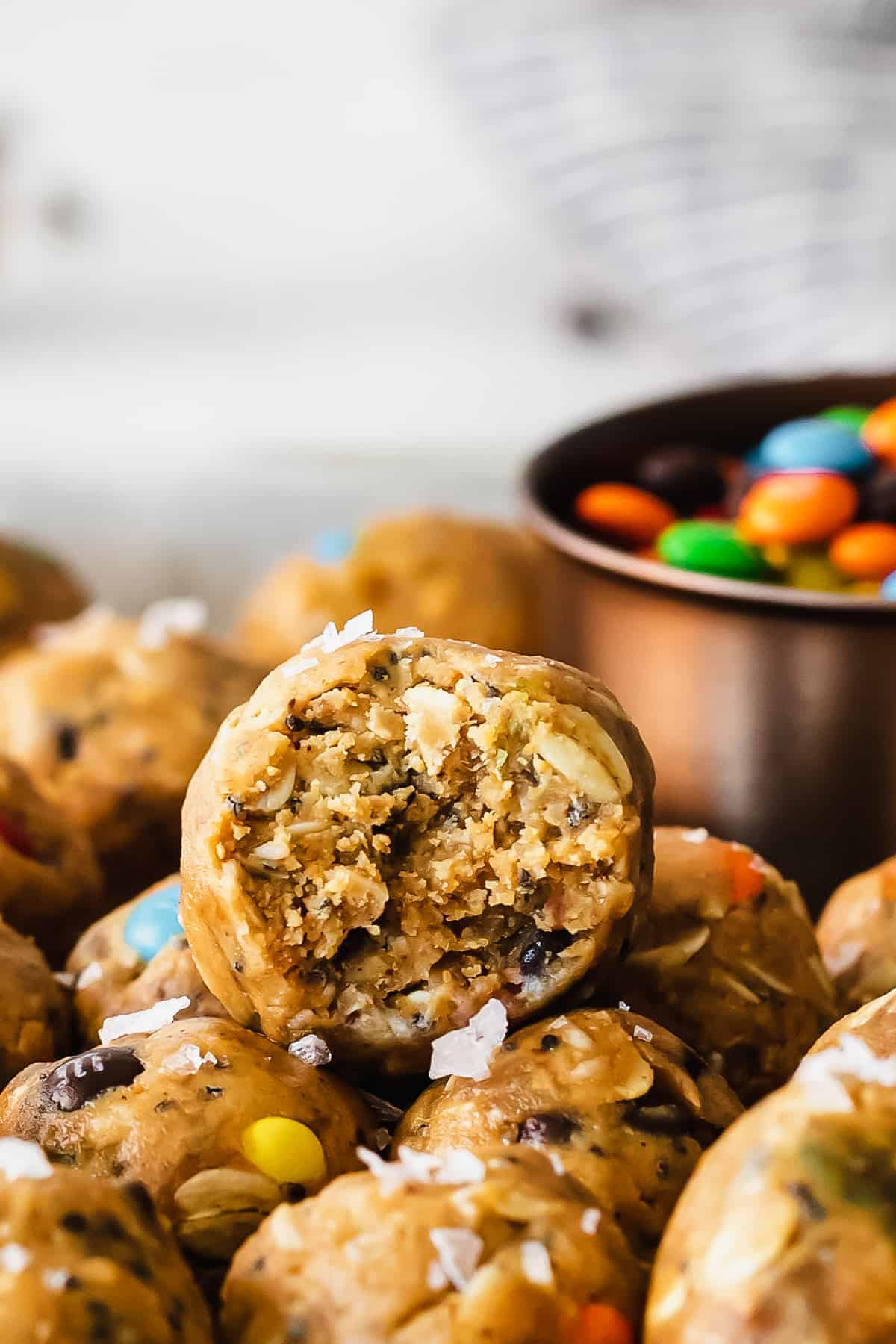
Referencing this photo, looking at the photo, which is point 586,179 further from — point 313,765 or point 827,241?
point 313,765

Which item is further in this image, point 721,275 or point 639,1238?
point 721,275

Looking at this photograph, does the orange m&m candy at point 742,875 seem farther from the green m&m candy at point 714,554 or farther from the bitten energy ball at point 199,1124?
the green m&m candy at point 714,554

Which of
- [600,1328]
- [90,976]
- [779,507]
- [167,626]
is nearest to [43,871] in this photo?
[90,976]

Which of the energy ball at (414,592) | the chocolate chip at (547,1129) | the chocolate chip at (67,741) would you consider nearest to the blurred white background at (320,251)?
the energy ball at (414,592)

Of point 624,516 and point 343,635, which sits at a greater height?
point 343,635

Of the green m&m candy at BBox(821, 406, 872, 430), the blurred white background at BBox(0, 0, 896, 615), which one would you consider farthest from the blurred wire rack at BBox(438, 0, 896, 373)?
the green m&m candy at BBox(821, 406, 872, 430)

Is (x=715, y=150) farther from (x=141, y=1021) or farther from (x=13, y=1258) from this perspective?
(x=13, y=1258)

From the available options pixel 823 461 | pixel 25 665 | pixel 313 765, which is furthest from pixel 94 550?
pixel 313 765
